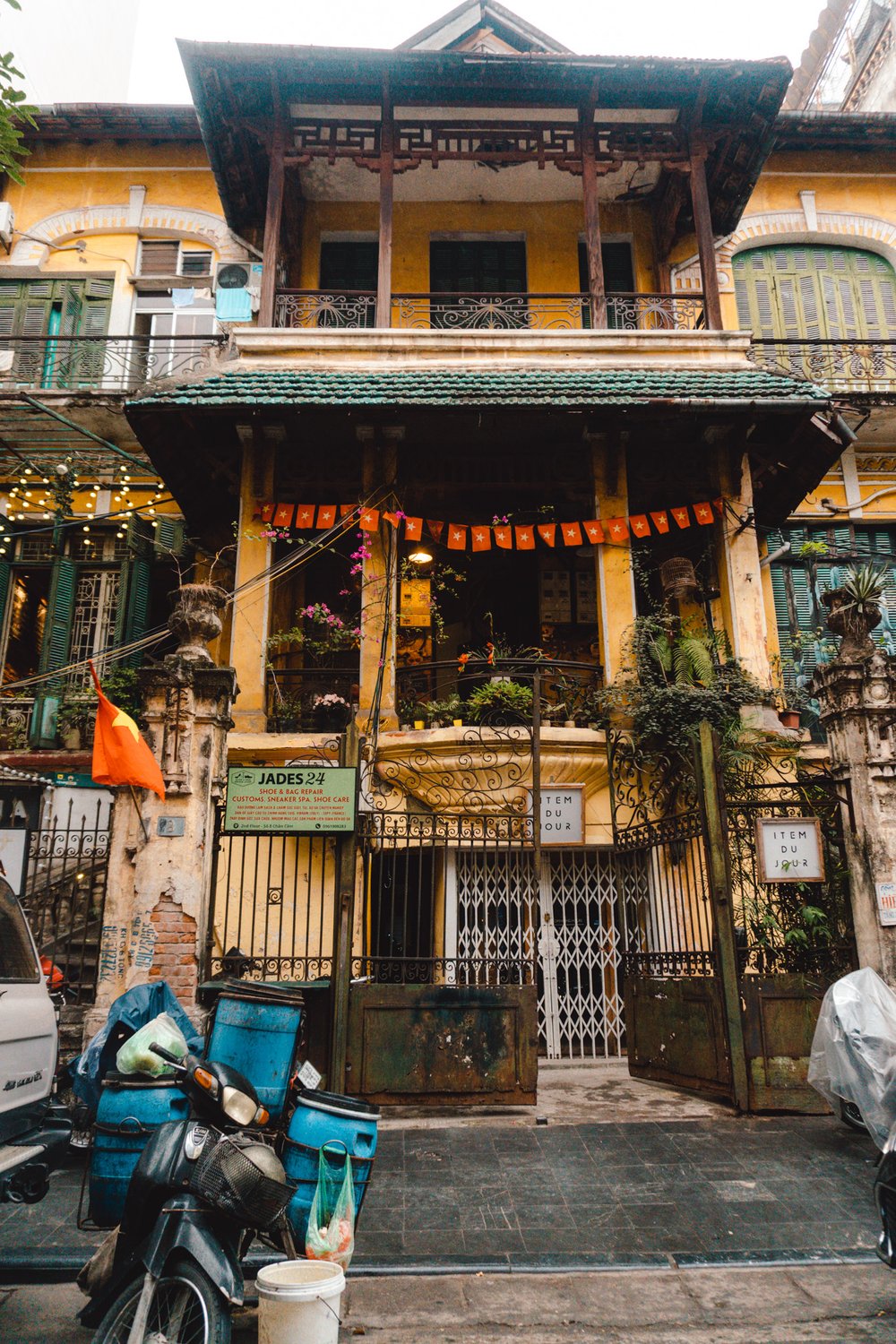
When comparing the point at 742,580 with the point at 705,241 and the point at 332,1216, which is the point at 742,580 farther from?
the point at 332,1216

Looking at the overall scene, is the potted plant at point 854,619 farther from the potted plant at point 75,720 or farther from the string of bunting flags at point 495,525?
the potted plant at point 75,720

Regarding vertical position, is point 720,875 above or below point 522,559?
below

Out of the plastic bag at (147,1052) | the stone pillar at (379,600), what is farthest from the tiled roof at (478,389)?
the plastic bag at (147,1052)

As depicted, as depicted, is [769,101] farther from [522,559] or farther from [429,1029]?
[429,1029]

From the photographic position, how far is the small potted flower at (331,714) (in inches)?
434

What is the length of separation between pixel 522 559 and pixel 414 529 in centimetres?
308

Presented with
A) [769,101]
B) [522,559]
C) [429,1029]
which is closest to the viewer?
[429,1029]

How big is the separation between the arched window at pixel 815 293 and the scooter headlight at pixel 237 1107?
14.1 meters

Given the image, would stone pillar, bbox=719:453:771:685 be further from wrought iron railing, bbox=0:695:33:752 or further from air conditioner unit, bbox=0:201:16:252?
air conditioner unit, bbox=0:201:16:252

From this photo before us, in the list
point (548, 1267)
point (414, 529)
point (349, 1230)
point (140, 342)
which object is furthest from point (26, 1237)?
point (140, 342)

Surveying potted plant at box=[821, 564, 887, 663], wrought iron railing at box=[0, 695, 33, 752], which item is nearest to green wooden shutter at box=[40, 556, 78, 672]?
wrought iron railing at box=[0, 695, 33, 752]

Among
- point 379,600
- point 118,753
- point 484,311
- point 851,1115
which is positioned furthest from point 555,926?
point 484,311

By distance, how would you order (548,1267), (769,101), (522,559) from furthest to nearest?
(522,559)
(769,101)
(548,1267)

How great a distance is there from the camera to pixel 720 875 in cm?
742
